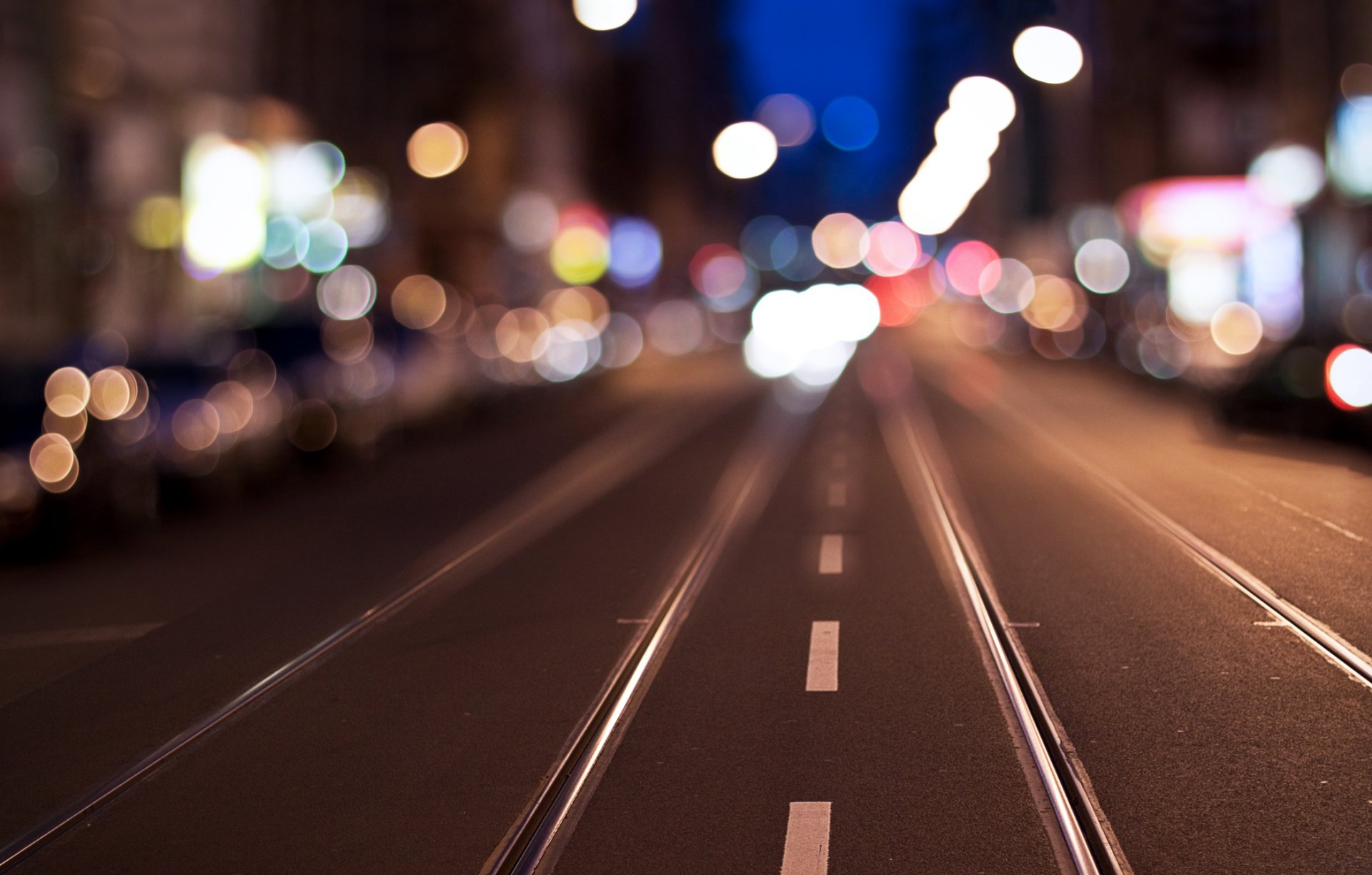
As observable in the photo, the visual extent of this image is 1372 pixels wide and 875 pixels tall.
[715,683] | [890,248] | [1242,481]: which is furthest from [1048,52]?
[890,248]

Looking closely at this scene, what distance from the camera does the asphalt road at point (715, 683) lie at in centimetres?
563

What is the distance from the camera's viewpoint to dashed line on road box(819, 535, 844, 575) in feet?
37.4

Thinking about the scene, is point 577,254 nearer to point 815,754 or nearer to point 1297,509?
point 1297,509

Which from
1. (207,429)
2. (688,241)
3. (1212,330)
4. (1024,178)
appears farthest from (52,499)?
(688,241)

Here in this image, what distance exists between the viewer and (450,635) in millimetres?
9453

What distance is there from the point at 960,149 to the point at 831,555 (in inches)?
1379

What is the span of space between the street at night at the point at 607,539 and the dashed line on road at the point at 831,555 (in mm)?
Result: 90

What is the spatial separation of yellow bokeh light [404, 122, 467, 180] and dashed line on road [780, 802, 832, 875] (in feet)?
176

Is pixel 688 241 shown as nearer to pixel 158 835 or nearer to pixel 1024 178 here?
pixel 1024 178

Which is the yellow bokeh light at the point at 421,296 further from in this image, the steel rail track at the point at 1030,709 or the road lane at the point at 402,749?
the road lane at the point at 402,749

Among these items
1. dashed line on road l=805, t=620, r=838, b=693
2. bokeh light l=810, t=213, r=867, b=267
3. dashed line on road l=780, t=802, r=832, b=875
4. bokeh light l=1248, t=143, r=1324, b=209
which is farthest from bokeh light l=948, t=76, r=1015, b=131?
bokeh light l=810, t=213, r=867, b=267

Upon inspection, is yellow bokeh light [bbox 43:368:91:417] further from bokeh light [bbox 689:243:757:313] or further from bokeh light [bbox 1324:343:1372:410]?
bokeh light [bbox 689:243:757:313]

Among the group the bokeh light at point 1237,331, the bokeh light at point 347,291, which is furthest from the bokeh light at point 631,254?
the bokeh light at point 1237,331

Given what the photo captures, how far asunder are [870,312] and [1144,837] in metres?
94.9
